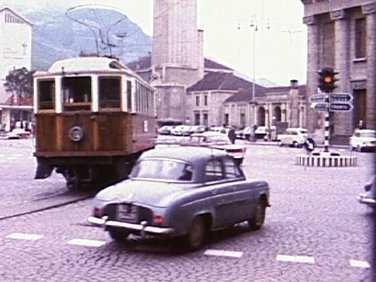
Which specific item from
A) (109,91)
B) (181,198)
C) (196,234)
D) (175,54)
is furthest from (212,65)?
(181,198)

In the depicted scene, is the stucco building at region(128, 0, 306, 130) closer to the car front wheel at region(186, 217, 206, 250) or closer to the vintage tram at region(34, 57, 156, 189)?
the vintage tram at region(34, 57, 156, 189)

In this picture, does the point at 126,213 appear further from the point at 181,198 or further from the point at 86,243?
the point at 86,243

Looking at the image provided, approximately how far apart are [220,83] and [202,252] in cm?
11110

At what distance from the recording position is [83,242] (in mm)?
11328

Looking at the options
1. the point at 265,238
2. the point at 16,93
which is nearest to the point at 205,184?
the point at 265,238

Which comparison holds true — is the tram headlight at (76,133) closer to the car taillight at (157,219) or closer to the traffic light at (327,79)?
the car taillight at (157,219)

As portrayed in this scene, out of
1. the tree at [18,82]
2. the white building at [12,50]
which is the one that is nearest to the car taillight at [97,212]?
the tree at [18,82]

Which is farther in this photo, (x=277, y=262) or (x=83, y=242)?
(x=83, y=242)

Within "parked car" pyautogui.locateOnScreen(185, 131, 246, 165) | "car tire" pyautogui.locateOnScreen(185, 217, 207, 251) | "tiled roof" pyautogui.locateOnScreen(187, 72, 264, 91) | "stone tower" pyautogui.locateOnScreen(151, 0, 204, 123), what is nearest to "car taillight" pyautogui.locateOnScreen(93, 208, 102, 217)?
"car tire" pyautogui.locateOnScreen(185, 217, 207, 251)

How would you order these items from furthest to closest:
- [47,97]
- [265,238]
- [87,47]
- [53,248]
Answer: [87,47] < [47,97] < [265,238] < [53,248]

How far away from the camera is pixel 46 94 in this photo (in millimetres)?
20250

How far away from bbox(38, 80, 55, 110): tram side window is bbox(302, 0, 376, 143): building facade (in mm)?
42902

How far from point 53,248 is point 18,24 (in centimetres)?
10278

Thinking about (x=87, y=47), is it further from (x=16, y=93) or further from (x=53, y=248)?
(x=16, y=93)
